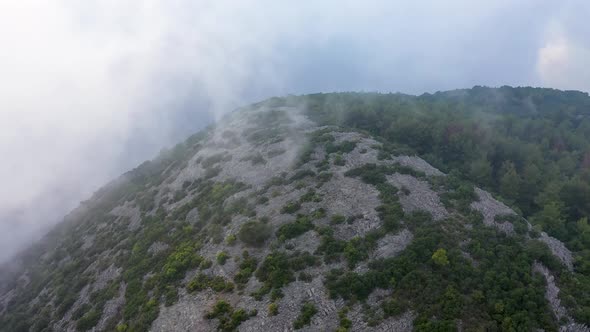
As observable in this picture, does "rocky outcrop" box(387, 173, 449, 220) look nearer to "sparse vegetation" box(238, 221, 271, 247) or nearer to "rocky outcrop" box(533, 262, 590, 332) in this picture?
"rocky outcrop" box(533, 262, 590, 332)

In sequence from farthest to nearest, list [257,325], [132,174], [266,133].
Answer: [132,174]
[266,133]
[257,325]

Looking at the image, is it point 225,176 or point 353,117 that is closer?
point 225,176

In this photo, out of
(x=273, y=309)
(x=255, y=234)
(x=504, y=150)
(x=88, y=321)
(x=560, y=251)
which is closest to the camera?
(x=273, y=309)

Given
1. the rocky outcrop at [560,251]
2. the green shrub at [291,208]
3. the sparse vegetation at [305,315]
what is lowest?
the rocky outcrop at [560,251]

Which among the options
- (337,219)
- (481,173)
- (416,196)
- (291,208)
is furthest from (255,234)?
(481,173)

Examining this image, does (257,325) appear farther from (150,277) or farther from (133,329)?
(150,277)

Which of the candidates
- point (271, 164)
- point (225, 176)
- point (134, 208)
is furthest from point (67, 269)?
point (271, 164)

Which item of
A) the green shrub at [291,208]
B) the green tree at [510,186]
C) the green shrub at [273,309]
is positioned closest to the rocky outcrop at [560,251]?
the green tree at [510,186]

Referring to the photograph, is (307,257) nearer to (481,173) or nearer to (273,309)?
(273,309)

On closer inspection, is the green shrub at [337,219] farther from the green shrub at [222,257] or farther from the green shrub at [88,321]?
the green shrub at [88,321]
